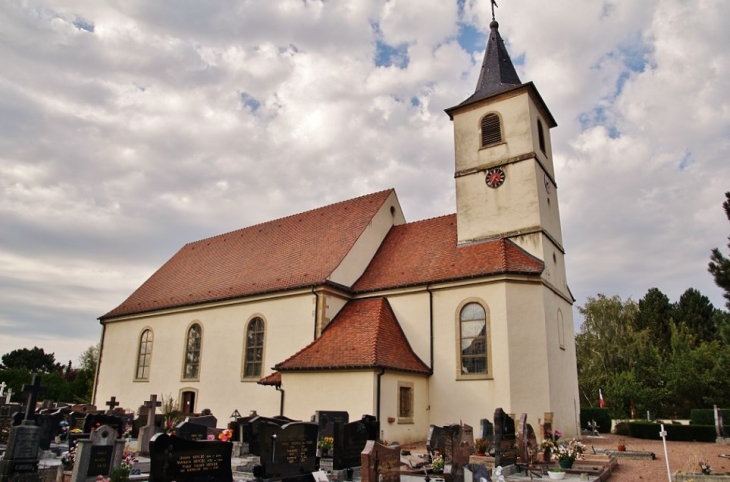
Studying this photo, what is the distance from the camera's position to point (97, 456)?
978cm

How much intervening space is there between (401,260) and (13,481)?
49.7 feet

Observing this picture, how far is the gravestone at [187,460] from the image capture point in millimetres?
7641

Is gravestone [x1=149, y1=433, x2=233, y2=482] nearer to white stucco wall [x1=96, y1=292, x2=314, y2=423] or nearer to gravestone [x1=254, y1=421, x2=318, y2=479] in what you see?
gravestone [x1=254, y1=421, x2=318, y2=479]

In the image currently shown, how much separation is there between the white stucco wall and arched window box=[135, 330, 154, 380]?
0.31m

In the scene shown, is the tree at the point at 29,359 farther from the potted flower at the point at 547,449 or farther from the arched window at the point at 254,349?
the potted flower at the point at 547,449

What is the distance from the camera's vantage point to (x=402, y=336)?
19812 mm

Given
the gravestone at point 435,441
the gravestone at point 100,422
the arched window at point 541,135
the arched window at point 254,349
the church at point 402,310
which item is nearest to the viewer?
the gravestone at point 435,441

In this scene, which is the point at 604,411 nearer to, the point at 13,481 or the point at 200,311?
the point at 200,311

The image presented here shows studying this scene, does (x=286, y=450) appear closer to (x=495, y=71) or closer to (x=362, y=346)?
(x=362, y=346)

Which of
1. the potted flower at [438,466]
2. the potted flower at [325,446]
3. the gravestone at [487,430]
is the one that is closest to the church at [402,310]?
the gravestone at [487,430]

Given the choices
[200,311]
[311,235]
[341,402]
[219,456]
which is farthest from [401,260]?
[219,456]

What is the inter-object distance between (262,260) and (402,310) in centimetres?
823

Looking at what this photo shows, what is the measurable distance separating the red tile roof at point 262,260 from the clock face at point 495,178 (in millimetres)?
5200

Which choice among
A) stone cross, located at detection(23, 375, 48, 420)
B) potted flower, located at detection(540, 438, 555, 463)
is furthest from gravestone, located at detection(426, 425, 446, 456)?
stone cross, located at detection(23, 375, 48, 420)
